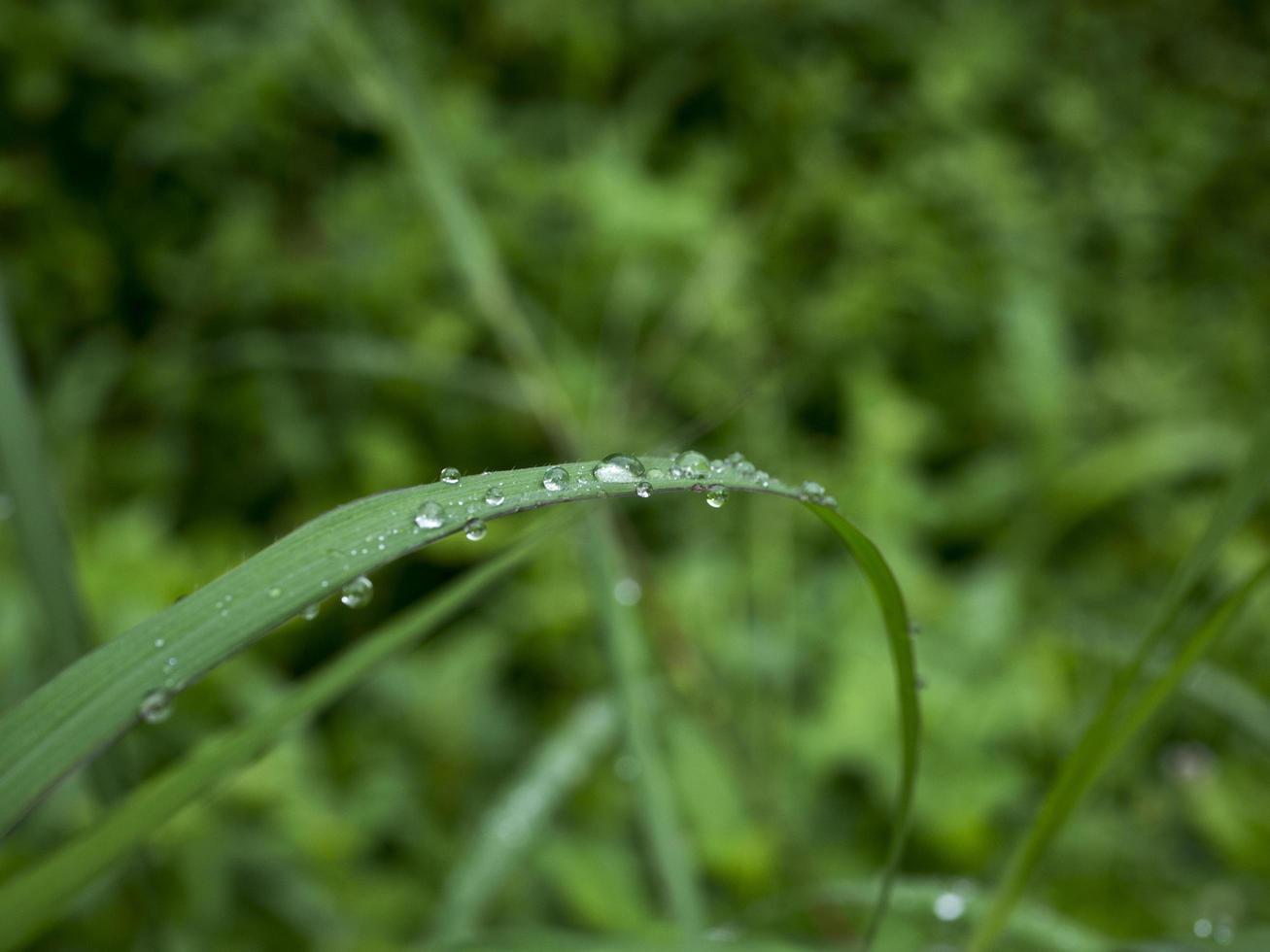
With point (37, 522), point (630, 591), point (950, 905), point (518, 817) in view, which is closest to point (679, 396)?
point (630, 591)

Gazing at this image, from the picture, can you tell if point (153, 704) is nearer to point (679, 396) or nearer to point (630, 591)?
point (630, 591)

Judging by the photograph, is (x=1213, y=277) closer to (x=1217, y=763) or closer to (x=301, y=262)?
(x=1217, y=763)

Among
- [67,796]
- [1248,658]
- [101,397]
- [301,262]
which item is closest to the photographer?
[67,796]

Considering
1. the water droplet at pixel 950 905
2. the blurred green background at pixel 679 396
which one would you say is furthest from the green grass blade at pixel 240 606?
the water droplet at pixel 950 905

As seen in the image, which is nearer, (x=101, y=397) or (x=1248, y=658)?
(x=1248, y=658)

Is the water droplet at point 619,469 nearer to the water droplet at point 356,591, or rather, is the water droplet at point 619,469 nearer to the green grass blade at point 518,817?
the water droplet at point 356,591

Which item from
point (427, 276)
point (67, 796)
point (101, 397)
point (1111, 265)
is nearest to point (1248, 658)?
point (1111, 265)
